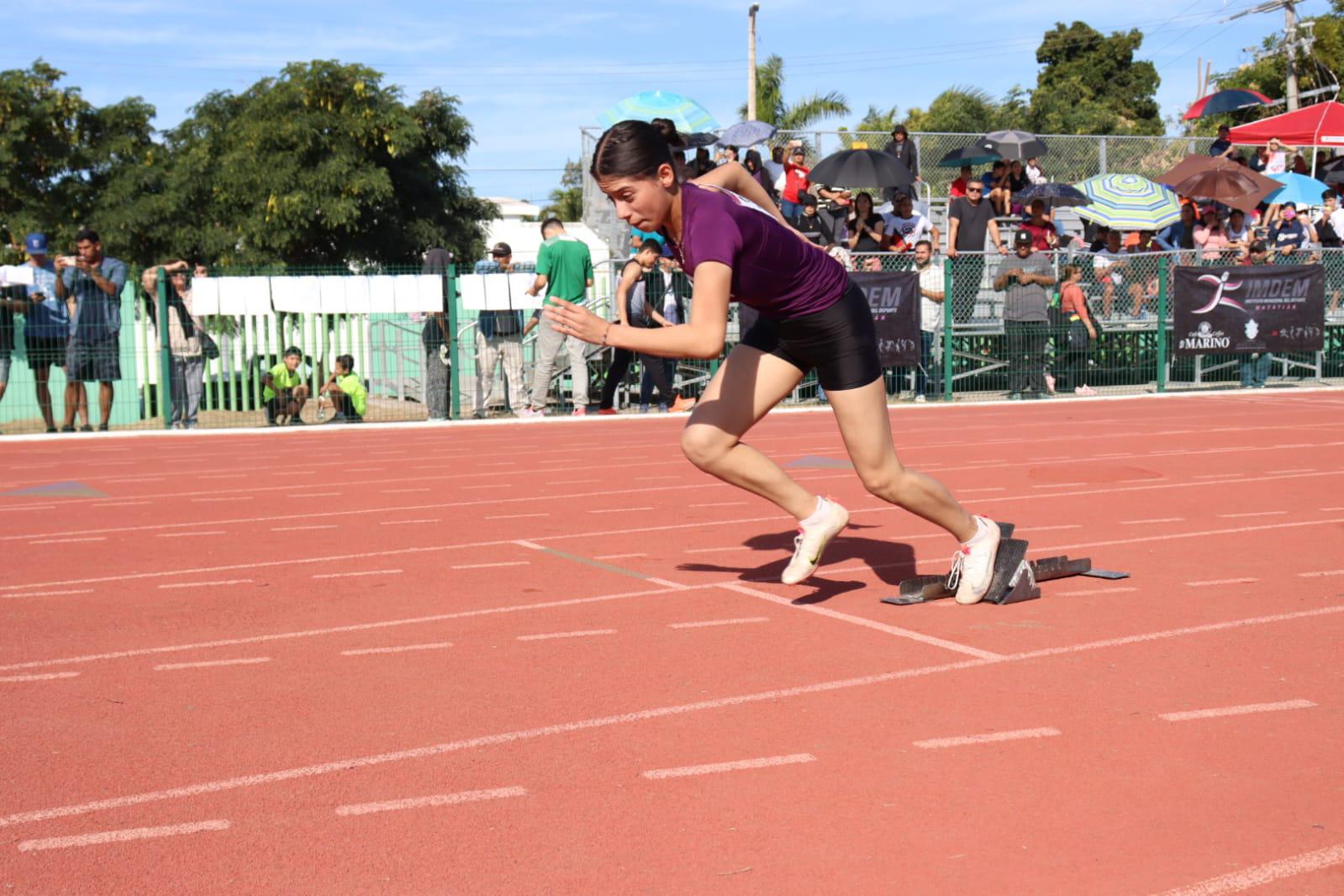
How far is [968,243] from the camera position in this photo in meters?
19.1

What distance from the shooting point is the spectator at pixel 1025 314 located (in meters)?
18.0

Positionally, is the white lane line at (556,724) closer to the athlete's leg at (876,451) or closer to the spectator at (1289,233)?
the athlete's leg at (876,451)

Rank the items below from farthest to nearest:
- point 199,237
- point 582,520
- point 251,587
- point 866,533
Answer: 1. point 199,237
2. point 582,520
3. point 866,533
4. point 251,587

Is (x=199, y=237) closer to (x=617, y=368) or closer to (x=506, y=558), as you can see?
(x=617, y=368)

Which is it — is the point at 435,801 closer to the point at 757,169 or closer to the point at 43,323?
the point at 43,323

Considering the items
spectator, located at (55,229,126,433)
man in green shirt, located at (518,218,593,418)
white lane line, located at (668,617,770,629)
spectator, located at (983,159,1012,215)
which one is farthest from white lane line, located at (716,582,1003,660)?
spectator, located at (983,159,1012,215)

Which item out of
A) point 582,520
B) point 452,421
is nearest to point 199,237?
point 452,421

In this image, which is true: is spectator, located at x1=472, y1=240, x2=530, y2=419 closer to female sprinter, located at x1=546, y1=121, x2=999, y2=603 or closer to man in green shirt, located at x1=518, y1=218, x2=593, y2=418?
man in green shirt, located at x1=518, y1=218, x2=593, y2=418

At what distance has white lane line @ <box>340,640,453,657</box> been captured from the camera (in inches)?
208

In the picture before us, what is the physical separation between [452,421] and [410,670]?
1161 centimetres

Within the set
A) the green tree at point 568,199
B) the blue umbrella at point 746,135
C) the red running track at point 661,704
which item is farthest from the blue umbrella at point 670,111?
the green tree at point 568,199

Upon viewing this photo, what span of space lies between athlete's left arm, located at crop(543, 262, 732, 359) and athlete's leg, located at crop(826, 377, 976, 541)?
66cm

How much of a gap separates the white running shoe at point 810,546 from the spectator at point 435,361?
1150 centimetres

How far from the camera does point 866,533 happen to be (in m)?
7.85
